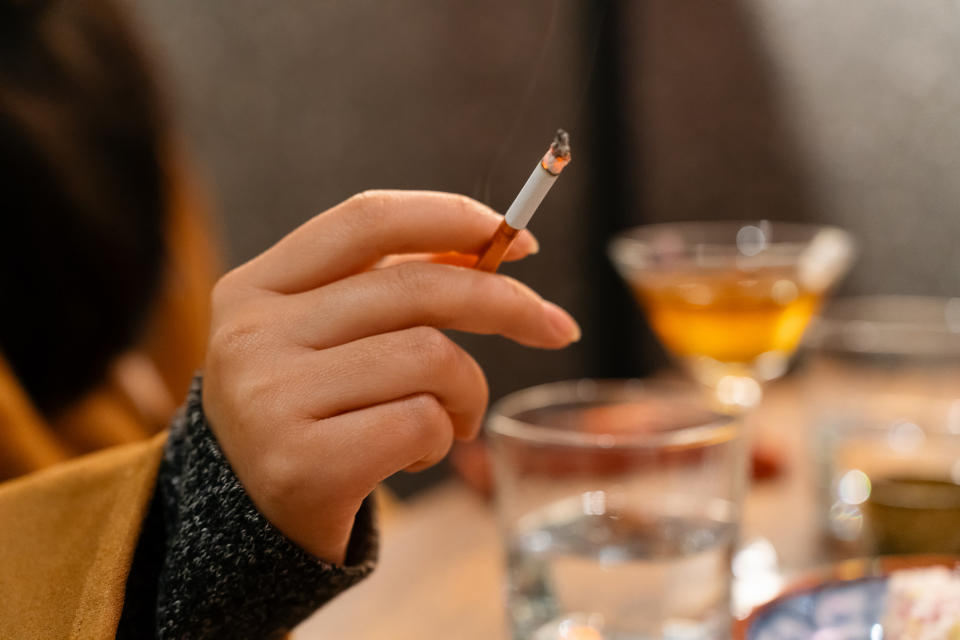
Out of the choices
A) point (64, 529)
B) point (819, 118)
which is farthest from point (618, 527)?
point (819, 118)

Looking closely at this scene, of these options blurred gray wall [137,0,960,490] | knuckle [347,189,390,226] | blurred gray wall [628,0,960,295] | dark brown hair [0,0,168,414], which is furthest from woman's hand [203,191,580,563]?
blurred gray wall [628,0,960,295]

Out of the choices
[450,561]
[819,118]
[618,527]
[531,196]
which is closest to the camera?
[531,196]

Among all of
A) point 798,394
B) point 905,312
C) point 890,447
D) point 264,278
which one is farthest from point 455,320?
point 798,394

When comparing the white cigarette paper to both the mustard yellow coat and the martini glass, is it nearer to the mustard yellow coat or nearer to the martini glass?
the mustard yellow coat

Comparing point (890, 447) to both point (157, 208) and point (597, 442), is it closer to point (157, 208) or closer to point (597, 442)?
point (597, 442)

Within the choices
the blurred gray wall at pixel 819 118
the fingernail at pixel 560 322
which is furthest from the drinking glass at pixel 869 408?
the blurred gray wall at pixel 819 118

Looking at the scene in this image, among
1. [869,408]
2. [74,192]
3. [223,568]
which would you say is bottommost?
[869,408]

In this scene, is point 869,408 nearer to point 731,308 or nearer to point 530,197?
point 731,308
